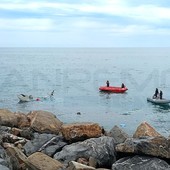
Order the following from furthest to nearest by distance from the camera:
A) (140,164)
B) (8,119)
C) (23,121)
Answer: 1. (23,121)
2. (8,119)
3. (140,164)

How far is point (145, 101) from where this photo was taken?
57.7 m

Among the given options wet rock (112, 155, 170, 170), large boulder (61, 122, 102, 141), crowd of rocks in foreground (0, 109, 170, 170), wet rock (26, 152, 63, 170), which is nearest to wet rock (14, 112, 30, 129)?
crowd of rocks in foreground (0, 109, 170, 170)

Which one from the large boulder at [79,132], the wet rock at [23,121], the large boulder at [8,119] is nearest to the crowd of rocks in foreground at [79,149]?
the large boulder at [79,132]

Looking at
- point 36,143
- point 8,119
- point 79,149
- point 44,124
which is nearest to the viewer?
point 79,149

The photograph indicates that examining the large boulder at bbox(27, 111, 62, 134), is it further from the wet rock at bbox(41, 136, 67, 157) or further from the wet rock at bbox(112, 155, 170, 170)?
the wet rock at bbox(112, 155, 170, 170)

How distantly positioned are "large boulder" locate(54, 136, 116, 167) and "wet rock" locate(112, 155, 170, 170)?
118 cm

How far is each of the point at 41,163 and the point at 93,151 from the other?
7.70 feet

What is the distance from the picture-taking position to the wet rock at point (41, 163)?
44.3 feet

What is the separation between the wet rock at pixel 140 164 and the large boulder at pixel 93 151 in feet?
3.86

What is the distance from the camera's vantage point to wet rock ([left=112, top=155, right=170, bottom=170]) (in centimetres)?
1318

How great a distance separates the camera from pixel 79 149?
15.4 m

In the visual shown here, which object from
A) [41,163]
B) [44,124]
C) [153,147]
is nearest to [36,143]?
[44,124]

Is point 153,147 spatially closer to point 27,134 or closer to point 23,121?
point 27,134

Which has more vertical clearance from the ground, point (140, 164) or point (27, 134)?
point (140, 164)
